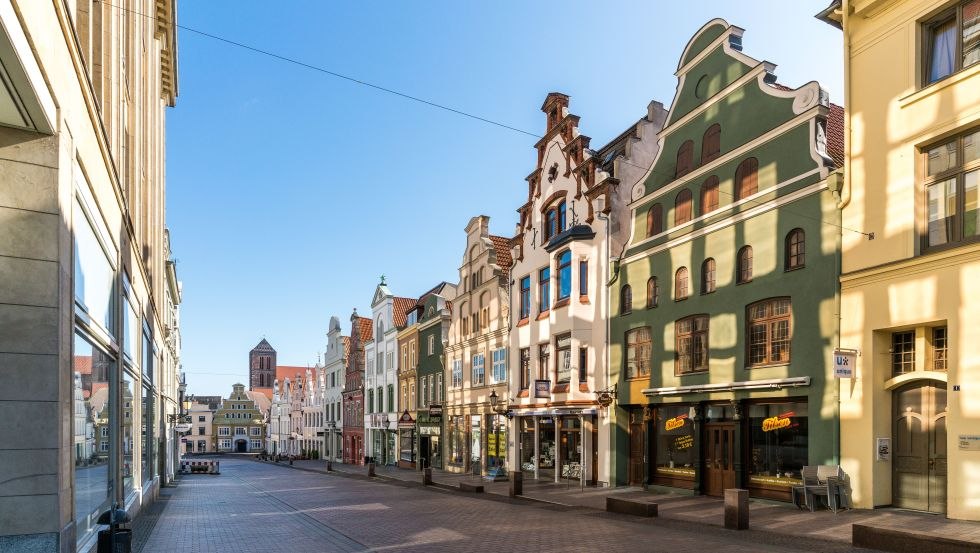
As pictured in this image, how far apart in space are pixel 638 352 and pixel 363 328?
137ft

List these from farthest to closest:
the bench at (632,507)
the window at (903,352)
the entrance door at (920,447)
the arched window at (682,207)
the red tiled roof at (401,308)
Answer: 1. the red tiled roof at (401,308)
2. the arched window at (682,207)
3. the bench at (632,507)
4. the window at (903,352)
5. the entrance door at (920,447)

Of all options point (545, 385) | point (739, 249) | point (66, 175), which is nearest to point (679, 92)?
point (739, 249)

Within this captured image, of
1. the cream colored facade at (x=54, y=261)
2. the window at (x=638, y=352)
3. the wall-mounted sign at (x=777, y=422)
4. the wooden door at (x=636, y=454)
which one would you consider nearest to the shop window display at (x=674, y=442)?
the wooden door at (x=636, y=454)

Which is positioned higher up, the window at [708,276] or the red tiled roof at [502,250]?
the red tiled roof at [502,250]

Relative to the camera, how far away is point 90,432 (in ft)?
36.6

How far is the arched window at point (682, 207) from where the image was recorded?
78.7 ft

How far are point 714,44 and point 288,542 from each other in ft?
60.5

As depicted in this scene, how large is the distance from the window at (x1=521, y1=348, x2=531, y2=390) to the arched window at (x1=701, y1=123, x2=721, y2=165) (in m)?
12.9

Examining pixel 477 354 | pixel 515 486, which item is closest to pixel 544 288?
pixel 477 354

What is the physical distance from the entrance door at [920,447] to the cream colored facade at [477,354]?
19.5 metres

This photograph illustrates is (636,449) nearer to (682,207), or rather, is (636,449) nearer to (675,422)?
(675,422)

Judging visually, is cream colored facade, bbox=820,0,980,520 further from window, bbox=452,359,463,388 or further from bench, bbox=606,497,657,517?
window, bbox=452,359,463,388

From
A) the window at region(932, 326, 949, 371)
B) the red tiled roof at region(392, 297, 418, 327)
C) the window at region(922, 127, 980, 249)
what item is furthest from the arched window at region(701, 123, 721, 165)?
the red tiled roof at region(392, 297, 418, 327)

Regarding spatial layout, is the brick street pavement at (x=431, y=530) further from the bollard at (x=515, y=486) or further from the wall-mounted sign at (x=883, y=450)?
the wall-mounted sign at (x=883, y=450)
